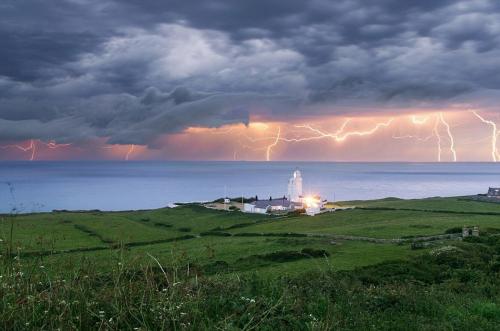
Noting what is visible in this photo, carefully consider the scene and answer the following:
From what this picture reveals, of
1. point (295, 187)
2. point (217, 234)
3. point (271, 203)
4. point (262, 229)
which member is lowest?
point (217, 234)

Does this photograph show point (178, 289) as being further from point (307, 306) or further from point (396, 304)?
point (396, 304)

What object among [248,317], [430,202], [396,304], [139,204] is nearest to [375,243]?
[396,304]

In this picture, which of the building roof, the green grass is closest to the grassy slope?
the green grass

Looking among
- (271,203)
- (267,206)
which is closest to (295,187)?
(271,203)

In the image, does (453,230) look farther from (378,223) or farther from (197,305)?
(197,305)

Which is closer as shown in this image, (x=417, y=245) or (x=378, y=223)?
(x=417, y=245)

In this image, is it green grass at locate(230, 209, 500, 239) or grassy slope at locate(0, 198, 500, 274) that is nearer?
grassy slope at locate(0, 198, 500, 274)

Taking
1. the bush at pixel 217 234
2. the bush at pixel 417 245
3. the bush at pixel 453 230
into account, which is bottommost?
the bush at pixel 217 234

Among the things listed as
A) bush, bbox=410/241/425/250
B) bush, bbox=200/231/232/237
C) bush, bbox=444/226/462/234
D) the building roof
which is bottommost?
bush, bbox=200/231/232/237

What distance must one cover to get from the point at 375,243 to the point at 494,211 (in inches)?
1649

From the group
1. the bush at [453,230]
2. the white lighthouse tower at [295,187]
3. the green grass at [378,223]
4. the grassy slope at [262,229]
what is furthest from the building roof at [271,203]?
the bush at [453,230]

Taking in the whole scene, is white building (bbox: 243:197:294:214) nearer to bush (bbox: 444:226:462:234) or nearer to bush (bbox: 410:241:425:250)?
bush (bbox: 444:226:462:234)

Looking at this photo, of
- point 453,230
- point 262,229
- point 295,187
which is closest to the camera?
point 453,230

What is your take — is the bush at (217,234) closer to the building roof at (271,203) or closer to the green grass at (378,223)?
the green grass at (378,223)
